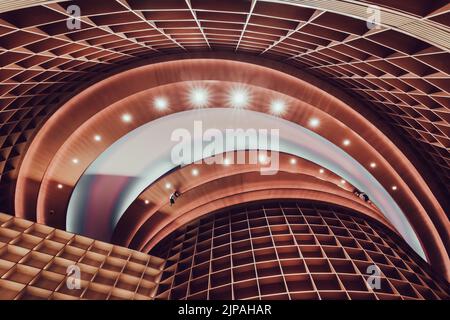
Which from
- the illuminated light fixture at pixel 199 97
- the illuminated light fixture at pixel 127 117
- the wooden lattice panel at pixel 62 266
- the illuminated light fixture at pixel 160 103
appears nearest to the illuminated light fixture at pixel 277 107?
the illuminated light fixture at pixel 199 97

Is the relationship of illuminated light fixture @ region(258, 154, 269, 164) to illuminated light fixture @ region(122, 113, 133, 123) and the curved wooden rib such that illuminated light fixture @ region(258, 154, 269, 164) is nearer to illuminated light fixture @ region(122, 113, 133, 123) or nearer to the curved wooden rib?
the curved wooden rib

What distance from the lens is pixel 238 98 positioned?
345 inches

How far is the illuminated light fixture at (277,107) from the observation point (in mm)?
8552

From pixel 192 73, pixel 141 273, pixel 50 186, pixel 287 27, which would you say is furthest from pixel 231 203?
pixel 287 27

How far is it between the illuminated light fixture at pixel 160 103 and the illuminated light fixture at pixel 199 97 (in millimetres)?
875

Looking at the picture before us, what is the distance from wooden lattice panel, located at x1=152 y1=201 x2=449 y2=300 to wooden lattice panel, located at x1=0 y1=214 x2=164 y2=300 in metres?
0.91

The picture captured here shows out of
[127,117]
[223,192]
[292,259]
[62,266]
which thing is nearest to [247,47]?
[127,117]

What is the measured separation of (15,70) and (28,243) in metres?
5.00

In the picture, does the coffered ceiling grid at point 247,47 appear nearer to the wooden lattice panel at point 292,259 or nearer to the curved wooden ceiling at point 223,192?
the wooden lattice panel at point 292,259

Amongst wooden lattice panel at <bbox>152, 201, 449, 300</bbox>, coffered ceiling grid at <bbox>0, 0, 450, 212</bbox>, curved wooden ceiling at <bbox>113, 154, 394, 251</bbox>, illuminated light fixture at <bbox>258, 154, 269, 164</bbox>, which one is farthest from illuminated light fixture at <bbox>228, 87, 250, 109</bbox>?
wooden lattice panel at <bbox>152, 201, 449, 300</bbox>

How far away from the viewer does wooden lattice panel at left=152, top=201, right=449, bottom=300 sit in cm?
745

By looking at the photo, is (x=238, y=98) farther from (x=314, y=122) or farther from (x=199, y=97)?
(x=314, y=122)

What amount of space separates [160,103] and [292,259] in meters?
6.86

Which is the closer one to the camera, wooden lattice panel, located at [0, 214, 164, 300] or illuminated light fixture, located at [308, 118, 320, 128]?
wooden lattice panel, located at [0, 214, 164, 300]
